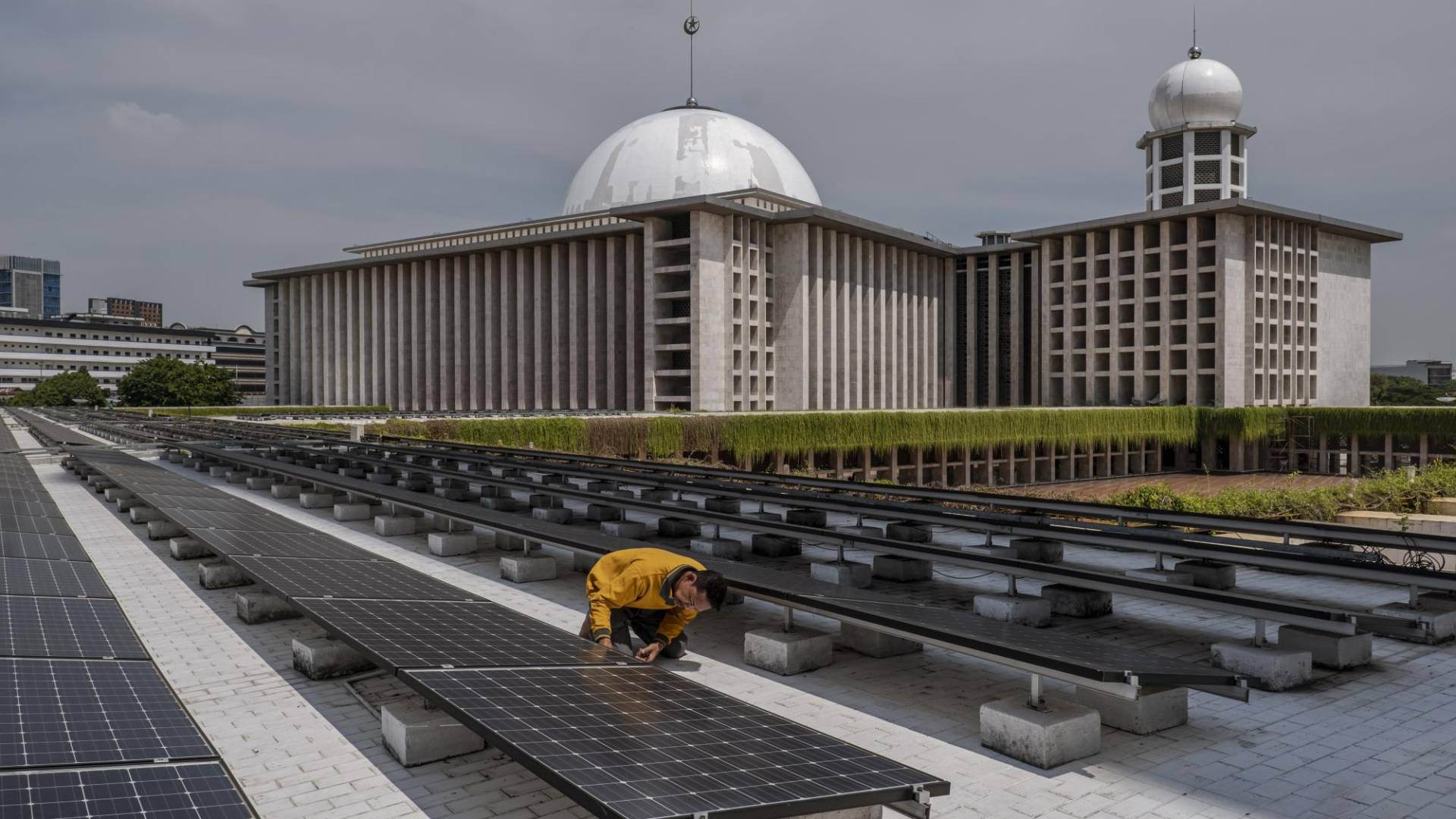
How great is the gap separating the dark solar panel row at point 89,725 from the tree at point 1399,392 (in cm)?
11667

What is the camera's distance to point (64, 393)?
4183 inches

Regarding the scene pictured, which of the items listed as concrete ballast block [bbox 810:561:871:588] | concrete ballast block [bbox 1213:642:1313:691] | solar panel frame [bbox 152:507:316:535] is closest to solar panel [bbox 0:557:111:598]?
solar panel frame [bbox 152:507:316:535]

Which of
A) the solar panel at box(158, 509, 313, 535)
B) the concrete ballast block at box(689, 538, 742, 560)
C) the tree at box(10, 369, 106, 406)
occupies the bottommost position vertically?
the concrete ballast block at box(689, 538, 742, 560)

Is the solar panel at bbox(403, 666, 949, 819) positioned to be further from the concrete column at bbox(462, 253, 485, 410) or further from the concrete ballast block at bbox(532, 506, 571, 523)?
the concrete column at bbox(462, 253, 485, 410)

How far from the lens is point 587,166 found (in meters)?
73.6

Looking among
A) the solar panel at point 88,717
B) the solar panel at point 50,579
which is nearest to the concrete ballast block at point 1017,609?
the solar panel at point 88,717

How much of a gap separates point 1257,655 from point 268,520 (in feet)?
38.5

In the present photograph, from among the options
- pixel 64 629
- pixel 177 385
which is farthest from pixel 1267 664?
pixel 177 385

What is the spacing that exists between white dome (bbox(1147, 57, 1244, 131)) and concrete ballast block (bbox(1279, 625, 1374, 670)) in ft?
229

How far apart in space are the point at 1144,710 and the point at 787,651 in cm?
268

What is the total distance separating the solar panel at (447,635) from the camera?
5.96 meters

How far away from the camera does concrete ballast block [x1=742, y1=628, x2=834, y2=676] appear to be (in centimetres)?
784

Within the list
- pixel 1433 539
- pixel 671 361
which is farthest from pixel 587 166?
pixel 1433 539

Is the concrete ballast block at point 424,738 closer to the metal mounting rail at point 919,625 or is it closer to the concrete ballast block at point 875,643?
the metal mounting rail at point 919,625
